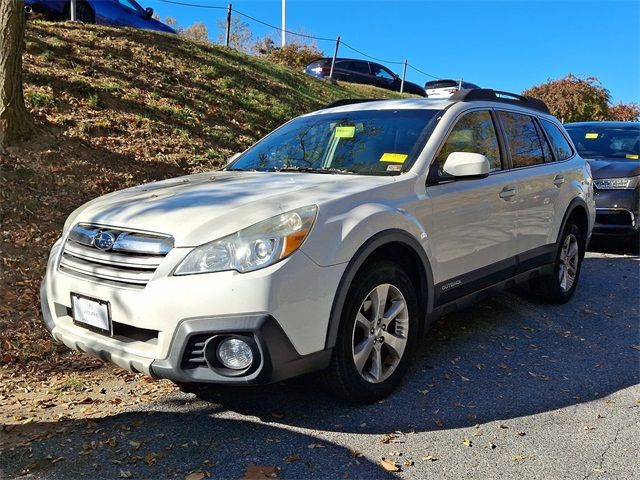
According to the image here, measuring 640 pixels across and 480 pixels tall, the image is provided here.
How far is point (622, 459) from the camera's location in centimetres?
284

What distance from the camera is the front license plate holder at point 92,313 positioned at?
293 cm

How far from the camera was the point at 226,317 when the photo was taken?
2.69 m

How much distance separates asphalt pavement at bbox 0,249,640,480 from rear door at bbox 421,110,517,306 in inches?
22.6

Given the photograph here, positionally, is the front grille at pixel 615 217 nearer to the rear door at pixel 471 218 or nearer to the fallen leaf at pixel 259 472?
the rear door at pixel 471 218

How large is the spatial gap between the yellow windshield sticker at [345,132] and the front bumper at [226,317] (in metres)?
1.49

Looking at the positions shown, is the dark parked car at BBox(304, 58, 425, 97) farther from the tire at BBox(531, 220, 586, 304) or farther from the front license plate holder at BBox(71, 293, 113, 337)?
the front license plate holder at BBox(71, 293, 113, 337)

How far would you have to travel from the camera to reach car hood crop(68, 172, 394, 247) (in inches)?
113

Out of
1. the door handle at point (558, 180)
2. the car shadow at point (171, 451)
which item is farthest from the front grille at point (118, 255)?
the door handle at point (558, 180)

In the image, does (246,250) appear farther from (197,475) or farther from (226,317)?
(197,475)

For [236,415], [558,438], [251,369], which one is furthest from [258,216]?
[558,438]

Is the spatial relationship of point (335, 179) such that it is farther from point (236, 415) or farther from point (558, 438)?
point (558, 438)

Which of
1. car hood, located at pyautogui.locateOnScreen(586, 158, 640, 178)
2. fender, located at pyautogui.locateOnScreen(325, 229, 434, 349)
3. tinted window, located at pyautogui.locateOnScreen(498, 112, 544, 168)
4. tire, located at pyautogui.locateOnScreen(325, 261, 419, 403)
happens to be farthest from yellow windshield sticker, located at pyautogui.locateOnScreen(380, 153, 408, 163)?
car hood, located at pyautogui.locateOnScreen(586, 158, 640, 178)

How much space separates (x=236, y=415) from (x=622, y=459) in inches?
76.7

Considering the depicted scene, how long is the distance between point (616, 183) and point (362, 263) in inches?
233
